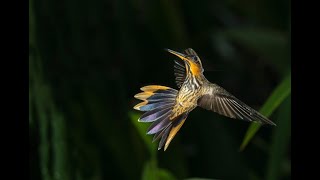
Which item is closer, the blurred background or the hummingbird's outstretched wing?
the hummingbird's outstretched wing

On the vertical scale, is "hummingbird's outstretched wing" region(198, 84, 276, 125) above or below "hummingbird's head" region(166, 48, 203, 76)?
below

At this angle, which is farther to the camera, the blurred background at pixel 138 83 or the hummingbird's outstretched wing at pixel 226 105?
the blurred background at pixel 138 83

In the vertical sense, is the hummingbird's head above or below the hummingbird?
above

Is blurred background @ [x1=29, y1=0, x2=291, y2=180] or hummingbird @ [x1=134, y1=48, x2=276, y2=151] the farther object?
blurred background @ [x1=29, y1=0, x2=291, y2=180]

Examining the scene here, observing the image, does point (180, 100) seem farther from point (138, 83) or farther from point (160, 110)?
point (138, 83)

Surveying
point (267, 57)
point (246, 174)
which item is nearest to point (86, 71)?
point (246, 174)

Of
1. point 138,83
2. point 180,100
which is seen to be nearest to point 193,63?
point 180,100

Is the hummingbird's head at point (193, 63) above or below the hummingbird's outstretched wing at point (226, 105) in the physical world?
Answer: above
